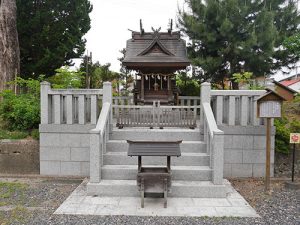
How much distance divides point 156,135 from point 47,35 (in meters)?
10.4

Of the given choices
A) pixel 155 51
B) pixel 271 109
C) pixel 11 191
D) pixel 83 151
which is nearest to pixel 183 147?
pixel 271 109

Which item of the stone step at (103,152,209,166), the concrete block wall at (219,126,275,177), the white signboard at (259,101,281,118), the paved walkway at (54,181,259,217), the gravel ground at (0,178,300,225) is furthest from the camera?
the concrete block wall at (219,126,275,177)

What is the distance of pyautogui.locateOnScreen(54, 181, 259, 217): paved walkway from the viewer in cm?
445

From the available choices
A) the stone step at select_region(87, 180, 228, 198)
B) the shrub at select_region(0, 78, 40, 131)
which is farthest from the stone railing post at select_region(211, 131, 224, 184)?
the shrub at select_region(0, 78, 40, 131)

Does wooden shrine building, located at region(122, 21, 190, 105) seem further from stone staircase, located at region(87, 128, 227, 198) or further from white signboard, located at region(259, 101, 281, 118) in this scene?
white signboard, located at region(259, 101, 281, 118)

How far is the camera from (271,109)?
5531 mm

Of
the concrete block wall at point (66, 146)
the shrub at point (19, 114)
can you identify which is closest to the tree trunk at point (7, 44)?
the shrub at point (19, 114)

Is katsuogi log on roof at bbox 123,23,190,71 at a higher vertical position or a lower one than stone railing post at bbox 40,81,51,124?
higher

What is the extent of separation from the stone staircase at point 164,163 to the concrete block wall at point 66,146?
64 cm

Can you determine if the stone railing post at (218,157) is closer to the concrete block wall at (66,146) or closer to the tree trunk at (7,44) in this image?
the concrete block wall at (66,146)

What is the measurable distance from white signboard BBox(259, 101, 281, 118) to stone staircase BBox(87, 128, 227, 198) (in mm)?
1457

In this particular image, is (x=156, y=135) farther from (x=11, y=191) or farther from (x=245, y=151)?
(x=11, y=191)

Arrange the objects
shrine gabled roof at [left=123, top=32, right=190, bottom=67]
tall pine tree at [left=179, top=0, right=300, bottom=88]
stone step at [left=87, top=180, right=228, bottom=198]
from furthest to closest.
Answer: tall pine tree at [left=179, top=0, right=300, bottom=88], shrine gabled roof at [left=123, top=32, right=190, bottom=67], stone step at [left=87, top=180, right=228, bottom=198]

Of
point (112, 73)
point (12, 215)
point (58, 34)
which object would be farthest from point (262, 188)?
point (112, 73)
